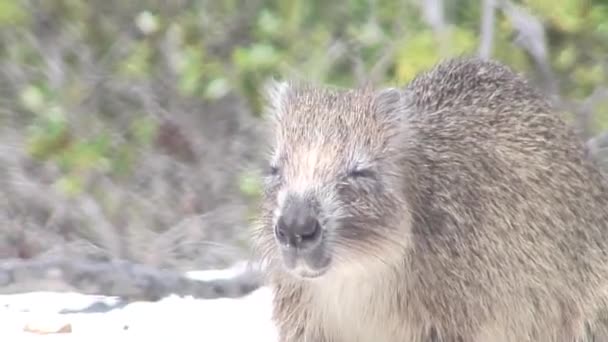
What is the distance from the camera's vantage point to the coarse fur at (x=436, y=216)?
342 cm

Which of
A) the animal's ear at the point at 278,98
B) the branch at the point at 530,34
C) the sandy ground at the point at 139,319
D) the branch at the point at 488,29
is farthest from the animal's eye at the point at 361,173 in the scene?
the branch at the point at 530,34

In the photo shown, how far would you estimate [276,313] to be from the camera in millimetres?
3812

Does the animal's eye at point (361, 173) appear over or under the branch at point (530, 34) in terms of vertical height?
under

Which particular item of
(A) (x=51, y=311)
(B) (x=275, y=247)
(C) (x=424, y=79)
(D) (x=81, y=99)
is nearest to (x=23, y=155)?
(D) (x=81, y=99)

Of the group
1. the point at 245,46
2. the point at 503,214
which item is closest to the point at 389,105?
the point at 503,214

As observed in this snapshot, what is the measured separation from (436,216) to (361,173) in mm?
315

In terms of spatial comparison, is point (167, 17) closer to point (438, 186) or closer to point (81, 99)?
point (81, 99)

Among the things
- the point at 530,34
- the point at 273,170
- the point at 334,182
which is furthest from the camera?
the point at 530,34

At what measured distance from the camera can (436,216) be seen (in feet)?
11.9

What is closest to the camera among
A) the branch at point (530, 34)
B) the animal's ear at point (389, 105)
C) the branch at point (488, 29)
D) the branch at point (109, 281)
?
the animal's ear at point (389, 105)

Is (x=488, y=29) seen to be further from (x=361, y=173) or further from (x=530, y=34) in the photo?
(x=361, y=173)

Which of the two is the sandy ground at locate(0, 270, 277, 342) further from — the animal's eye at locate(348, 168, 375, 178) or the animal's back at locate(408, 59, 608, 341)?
the animal's eye at locate(348, 168, 375, 178)

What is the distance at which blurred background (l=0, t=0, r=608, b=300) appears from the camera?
566 centimetres

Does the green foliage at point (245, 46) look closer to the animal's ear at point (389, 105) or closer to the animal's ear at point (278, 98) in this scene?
the animal's ear at point (278, 98)
